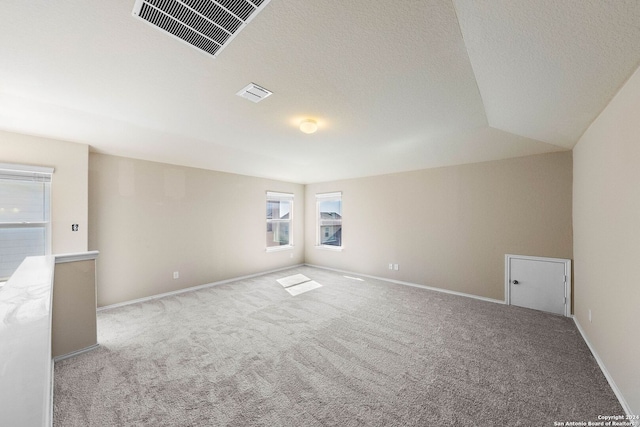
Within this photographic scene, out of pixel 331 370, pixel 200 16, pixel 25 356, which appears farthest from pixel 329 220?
pixel 25 356

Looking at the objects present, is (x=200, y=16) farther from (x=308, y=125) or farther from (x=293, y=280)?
(x=293, y=280)

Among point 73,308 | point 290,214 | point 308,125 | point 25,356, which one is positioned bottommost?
point 73,308

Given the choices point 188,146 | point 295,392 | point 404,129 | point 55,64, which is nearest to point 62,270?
point 55,64

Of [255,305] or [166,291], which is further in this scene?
[166,291]

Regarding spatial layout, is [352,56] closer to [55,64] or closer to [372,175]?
[55,64]

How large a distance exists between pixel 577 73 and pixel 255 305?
3.99 meters

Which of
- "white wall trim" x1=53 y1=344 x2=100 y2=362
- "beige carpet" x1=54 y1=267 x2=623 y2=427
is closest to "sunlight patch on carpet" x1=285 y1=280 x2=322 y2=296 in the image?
"beige carpet" x1=54 y1=267 x2=623 y2=427

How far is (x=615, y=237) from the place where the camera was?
177 centimetres

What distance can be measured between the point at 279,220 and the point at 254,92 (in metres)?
4.00

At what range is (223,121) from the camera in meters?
2.73

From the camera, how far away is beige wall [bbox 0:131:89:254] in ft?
8.81

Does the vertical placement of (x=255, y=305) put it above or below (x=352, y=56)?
below

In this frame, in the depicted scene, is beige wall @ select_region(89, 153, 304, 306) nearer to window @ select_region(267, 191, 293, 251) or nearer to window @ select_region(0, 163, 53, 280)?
window @ select_region(267, 191, 293, 251)

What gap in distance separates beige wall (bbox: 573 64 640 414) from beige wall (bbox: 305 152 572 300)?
2.28 ft
